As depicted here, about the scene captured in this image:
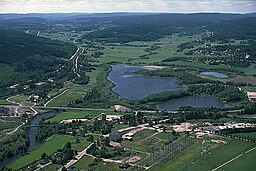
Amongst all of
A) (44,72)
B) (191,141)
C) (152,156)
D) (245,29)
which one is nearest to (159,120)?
(191,141)

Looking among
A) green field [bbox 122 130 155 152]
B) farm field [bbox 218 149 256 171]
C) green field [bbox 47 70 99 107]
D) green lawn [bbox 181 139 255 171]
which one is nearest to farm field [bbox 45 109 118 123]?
green field [bbox 47 70 99 107]

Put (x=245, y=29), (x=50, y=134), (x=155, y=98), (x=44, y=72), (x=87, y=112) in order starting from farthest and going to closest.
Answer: (x=245, y=29), (x=44, y=72), (x=155, y=98), (x=87, y=112), (x=50, y=134)

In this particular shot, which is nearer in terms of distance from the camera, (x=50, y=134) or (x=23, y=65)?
(x=50, y=134)

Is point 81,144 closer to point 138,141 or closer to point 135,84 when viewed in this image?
point 138,141

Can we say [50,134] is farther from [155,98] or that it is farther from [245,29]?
[245,29]

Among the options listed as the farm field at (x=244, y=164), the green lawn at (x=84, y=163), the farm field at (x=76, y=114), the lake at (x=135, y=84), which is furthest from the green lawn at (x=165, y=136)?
the lake at (x=135, y=84)

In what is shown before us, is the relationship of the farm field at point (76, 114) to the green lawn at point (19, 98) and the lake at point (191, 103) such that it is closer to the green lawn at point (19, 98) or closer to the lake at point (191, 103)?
the lake at point (191, 103)

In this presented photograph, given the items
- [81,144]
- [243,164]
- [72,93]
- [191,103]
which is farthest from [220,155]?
[72,93]
